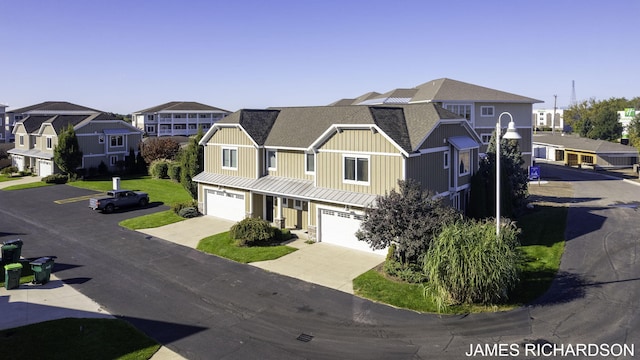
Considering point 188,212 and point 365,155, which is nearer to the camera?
point 365,155

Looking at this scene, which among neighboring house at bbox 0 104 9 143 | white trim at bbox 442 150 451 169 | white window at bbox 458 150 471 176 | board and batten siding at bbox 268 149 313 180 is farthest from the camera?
neighboring house at bbox 0 104 9 143

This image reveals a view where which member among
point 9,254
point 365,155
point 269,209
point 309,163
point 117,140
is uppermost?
point 117,140

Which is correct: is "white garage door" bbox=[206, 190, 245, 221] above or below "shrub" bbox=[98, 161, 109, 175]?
below

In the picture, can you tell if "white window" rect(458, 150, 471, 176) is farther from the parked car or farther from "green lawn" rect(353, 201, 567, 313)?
the parked car

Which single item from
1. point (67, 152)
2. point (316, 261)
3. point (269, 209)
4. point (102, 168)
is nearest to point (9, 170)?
point (102, 168)

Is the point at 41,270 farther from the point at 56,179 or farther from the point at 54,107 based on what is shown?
the point at 54,107

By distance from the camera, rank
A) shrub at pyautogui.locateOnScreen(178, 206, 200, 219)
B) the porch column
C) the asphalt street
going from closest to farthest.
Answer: the asphalt street → the porch column → shrub at pyautogui.locateOnScreen(178, 206, 200, 219)

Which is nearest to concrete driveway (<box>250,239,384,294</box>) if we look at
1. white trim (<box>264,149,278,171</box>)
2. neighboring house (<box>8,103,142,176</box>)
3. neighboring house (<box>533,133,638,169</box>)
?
white trim (<box>264,149,278,171</box>)
